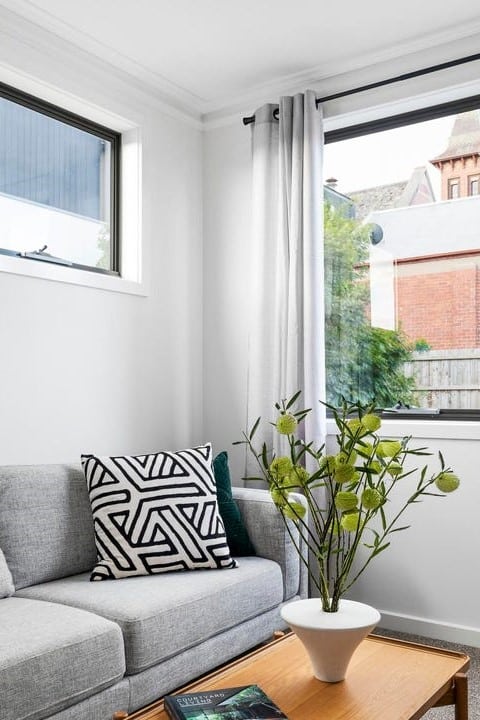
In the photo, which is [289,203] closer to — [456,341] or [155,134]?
[155,134]

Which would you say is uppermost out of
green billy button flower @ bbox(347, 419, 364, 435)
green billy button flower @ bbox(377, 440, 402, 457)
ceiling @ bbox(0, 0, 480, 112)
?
ceiling @ bbox(0, 0, 480, 112)

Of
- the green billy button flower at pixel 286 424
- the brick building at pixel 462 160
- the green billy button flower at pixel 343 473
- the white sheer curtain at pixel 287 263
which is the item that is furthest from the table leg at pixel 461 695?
the brick building at pixel 462 160

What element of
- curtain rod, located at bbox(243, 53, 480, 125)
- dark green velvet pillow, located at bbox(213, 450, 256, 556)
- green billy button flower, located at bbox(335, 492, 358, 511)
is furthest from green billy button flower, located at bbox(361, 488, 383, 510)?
curtain rod, located at bbox(243, 53, 480, 125)

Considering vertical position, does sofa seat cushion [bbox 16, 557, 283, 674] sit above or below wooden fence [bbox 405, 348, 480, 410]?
below

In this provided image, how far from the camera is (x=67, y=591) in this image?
7.62 feet

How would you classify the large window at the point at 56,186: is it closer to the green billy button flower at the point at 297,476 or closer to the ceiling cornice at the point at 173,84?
the ceiling cornice at the point at 173,84

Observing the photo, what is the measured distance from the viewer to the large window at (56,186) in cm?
304

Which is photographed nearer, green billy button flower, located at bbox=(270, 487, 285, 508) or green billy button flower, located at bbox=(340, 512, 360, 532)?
green billy button flower, located at bbox=(340, 512, 360, 532)

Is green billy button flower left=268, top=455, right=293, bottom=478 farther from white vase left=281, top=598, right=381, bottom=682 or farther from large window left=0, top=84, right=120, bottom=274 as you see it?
large window left=0, top=84, right=120, bottom=274

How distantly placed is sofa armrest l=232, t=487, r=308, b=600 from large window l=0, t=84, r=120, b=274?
136 cm

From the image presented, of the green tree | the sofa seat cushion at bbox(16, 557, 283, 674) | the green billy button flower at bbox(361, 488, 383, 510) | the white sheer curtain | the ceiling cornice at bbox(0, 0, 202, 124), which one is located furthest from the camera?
the green tree

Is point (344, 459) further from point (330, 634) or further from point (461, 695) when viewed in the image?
point (461, 695)

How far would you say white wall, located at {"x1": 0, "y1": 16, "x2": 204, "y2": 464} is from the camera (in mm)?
2900

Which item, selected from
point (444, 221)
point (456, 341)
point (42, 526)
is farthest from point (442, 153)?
point (42, 526)
